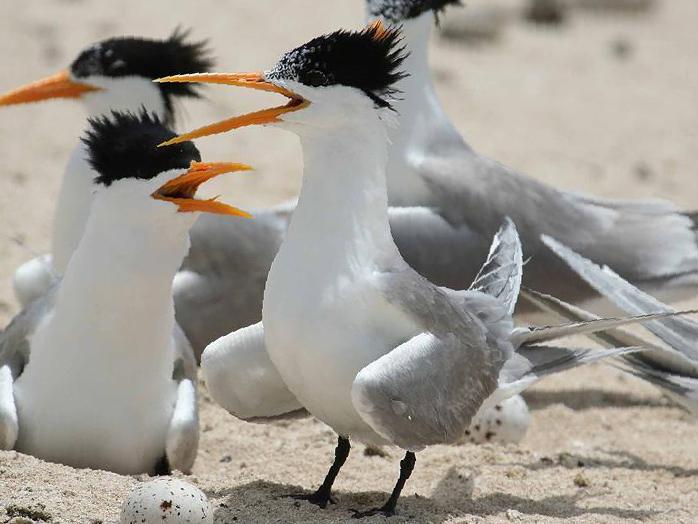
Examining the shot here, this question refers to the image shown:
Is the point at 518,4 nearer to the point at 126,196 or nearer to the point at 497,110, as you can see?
the point at 497,110

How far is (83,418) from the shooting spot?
14.6 ft

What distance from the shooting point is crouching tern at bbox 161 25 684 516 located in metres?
3.91

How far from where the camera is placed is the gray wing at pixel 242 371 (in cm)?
429

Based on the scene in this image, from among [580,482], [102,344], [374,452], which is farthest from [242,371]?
[580,482]

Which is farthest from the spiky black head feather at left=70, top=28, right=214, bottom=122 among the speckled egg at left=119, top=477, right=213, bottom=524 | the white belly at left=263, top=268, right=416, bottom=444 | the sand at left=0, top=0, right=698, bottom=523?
the speckled egg at left=119, top=477, right=213, bottom=524

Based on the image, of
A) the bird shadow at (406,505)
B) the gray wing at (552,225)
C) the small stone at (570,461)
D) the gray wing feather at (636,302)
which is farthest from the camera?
the gray wing at (552,225)

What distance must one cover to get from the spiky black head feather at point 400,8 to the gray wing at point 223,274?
39.3 inches

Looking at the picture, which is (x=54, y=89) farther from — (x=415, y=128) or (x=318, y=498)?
(x=318, y=498)

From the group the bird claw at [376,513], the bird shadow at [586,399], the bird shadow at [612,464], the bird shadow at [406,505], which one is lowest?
the bird shadow at [586,399]

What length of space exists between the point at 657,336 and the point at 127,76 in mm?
2576

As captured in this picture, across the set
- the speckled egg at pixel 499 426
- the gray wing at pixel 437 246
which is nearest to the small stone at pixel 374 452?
the speckled egg at pixel 499 426

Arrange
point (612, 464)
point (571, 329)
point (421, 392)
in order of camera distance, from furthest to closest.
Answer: point (612, 464) → point (571, 329) → point (421, 392)

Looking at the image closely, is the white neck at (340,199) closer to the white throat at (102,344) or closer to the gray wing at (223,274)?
the white throat at (102,344)

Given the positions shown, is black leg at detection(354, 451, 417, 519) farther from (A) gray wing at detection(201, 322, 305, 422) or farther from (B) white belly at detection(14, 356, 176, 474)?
(B) white belly at detection(14, 356, 176, 474)
